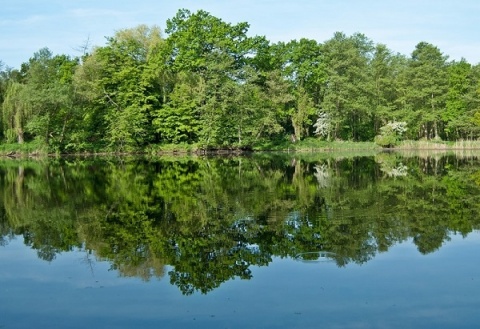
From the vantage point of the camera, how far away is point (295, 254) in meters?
10.9

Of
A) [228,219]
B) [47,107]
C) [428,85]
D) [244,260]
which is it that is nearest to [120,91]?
Result: [47,107]

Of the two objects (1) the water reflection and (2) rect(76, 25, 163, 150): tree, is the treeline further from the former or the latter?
(1) the water reflection

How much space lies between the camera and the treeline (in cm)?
5609

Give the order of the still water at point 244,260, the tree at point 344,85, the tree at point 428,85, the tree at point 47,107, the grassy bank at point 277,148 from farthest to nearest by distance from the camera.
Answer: the tree at point 428,85 < the tree at point 344,85 < the grassy bank at point 277,148 < the tree at point 47,107 < the still water at point 244,260

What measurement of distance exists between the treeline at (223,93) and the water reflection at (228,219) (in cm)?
3151

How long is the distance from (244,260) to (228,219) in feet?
14.7

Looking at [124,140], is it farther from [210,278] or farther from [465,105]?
[210,278]

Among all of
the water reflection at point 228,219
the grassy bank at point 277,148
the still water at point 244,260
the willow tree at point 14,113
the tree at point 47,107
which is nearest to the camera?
the still water at point 244,260

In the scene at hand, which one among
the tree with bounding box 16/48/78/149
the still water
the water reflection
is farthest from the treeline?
the still water

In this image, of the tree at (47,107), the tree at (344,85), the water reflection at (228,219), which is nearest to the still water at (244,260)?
the water reflection at (228,219)

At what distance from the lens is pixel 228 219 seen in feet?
49.0

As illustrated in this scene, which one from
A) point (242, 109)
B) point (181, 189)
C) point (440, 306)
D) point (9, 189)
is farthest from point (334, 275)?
point (242, 109)

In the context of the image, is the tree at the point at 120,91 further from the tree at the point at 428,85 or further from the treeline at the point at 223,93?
the tree at the point at 428,85

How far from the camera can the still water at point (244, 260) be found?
7.63m
